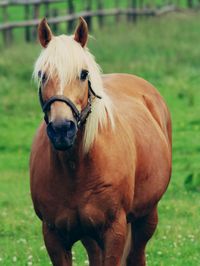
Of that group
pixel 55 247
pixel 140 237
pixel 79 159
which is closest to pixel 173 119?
pixel 140 237

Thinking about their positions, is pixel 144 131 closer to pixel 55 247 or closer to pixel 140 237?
pixel 140 237

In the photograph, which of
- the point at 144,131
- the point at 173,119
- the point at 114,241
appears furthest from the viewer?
the point at 173,119

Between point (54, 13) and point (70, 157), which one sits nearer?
point (70, 157)

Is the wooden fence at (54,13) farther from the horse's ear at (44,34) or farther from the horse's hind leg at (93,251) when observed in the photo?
the horse's ear at (44,34)

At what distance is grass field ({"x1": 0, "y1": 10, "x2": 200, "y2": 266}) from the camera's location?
35.0 feet

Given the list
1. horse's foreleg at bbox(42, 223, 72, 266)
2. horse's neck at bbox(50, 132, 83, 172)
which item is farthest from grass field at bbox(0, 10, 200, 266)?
horse's neck at bbox(50, 132, 83, 172)

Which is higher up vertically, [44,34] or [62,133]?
[44,34]

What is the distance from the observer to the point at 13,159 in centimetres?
1630

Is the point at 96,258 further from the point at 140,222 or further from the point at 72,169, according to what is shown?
the point at 72,169

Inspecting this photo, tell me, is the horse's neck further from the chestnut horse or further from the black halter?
the black halter

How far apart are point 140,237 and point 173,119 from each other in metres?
10.3

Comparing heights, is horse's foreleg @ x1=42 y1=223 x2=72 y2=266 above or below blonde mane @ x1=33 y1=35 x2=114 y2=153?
below

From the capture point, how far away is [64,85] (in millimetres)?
7270

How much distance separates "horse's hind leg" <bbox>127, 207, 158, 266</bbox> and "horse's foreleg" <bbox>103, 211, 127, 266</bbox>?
4.25 ft
